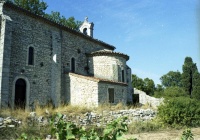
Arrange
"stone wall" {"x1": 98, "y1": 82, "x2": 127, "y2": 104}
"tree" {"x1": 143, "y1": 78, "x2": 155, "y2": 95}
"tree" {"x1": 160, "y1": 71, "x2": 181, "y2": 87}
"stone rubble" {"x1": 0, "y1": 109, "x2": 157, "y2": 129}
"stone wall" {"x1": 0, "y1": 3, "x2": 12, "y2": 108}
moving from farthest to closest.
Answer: "tree" {"x1": 160, "y1": 71, "x2": 181, "y2": 87}
"tree" {"x1": 143, "y1": 78, "x2": 155, "y2": 95}
"stone wall" {"x1": 98, "y1": 82, "x2": 127, "y2": 104}
"stone wall" {"x1": 0, "y1": 3, "x2": 12, "y2": 108}
"stone rubble" {"x1": 0, "y1": 109, "x2": 157, "y2": 129}

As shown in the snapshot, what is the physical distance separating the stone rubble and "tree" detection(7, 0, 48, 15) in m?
20.4

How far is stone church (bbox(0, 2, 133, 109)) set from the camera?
56.6 feet

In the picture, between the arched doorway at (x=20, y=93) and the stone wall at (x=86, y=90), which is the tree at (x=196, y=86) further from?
the arched doorway at (x=20, y=93)

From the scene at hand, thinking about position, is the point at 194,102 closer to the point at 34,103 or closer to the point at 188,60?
the point at 34,103

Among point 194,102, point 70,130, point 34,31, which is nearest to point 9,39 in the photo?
point 34,31

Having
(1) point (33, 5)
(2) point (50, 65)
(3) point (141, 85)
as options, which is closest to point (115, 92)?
(2) point (50, 65)

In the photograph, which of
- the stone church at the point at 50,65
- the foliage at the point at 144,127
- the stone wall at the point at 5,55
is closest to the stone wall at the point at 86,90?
the stone church at the point at 50,65

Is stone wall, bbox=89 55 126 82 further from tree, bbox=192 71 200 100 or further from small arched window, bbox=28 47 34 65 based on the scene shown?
tree, bbox=192 71 200 100

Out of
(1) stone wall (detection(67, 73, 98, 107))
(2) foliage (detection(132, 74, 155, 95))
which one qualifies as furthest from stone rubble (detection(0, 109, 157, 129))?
(2) foliage (detection(132, 74, 155, 95))

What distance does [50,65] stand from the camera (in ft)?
68.7

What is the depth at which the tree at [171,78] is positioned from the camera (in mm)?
76000

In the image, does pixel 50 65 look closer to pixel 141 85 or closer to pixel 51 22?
pixel 51 22

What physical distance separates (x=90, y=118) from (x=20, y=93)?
20.6 feet

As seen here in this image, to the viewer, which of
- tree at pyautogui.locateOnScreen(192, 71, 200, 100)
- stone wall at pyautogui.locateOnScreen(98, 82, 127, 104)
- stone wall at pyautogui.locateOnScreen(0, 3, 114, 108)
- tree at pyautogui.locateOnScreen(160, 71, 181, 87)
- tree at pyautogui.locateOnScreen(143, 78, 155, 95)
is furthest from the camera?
tree at pyautogui.locateOnScreen(160, 71, 181, 87)
